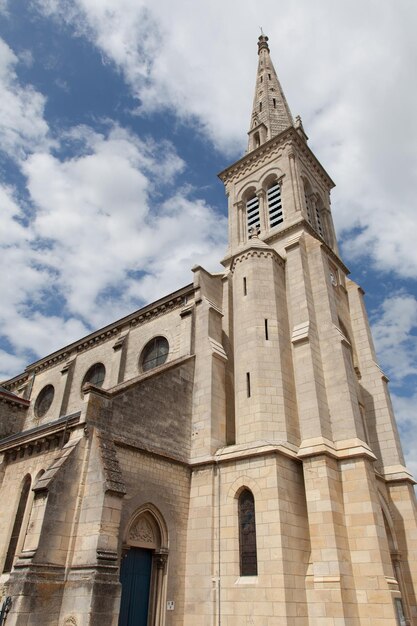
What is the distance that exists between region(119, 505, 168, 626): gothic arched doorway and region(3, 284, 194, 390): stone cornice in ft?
31.2

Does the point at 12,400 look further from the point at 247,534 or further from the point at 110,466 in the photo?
the point at 247,534

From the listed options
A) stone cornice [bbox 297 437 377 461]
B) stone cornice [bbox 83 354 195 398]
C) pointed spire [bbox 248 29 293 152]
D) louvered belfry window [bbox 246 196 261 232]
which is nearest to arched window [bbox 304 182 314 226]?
louvered belfry window [bbox 246 196 261 232]

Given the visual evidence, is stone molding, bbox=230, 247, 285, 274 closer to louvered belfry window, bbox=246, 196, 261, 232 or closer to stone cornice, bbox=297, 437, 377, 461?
louvered belfry window, bbox=246, 196, 261, 232

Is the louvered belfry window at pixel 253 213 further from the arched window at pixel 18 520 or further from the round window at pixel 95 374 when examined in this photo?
the arched window at pixel 18 520

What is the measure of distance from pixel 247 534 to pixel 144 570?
3.06m

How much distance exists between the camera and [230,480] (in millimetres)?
13828

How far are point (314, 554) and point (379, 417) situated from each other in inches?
306

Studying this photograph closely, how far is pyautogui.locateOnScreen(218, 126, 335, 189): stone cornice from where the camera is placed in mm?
23469

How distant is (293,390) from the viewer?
1563 cm

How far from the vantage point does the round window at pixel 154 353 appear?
19.8 metres

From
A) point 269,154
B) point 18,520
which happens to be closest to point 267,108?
point 269,154

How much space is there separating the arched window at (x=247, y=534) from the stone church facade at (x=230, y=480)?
38 mm

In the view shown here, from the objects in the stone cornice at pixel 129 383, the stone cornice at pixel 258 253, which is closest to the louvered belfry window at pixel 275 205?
the stone cornice at pixel 258 253

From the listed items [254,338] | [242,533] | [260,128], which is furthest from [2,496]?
[260,128]
